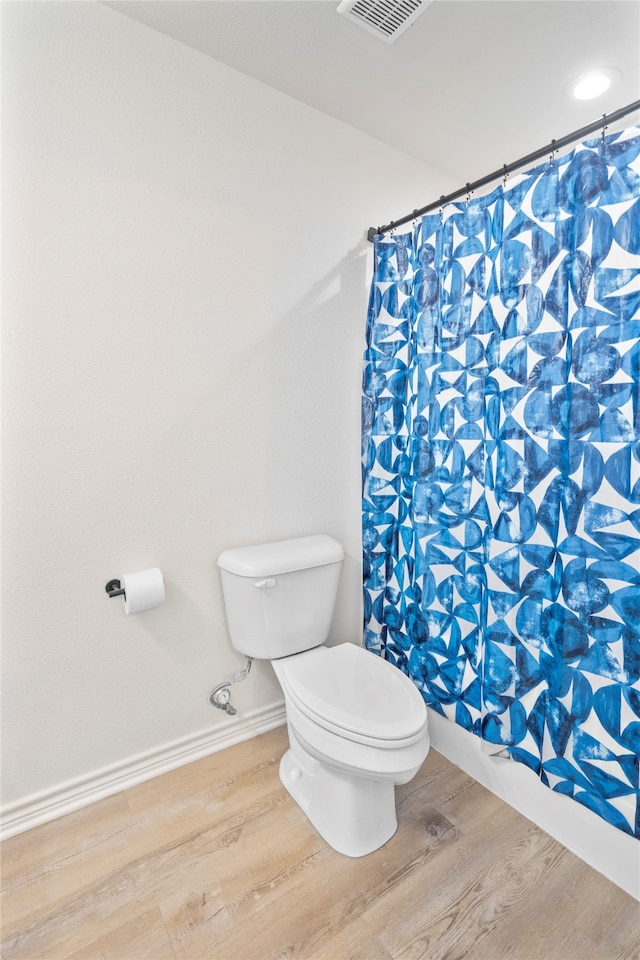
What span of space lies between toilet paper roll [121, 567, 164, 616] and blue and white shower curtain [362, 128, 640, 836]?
893 mm

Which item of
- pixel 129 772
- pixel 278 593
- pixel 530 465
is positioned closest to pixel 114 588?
pixel 278 593

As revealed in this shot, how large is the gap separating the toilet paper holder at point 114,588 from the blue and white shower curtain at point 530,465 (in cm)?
100

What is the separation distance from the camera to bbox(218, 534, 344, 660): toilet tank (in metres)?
1.56

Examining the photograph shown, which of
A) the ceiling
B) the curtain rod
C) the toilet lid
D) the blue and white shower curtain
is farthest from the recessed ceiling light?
the toilet lid

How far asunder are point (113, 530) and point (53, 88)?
4.08 ft

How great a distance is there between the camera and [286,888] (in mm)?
1219

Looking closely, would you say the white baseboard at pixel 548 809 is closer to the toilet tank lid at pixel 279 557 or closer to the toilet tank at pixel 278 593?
the toilet tank at pixel 278 593

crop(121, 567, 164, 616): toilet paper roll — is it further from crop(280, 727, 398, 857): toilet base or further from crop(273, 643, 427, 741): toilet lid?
crop(280, 727, 398, 857): toilet base

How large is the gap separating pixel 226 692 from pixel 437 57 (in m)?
2.22

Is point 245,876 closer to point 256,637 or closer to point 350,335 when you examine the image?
point 256,637

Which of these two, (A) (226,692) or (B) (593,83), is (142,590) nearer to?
(A) (226,692)

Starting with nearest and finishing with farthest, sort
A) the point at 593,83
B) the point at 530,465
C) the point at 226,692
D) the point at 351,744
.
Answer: the point at 351,744
the point at 530,465
the point at 593,83
the point at 226,692

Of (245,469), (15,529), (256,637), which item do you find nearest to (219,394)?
(245,469)

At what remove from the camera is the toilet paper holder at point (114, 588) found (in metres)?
1.45
